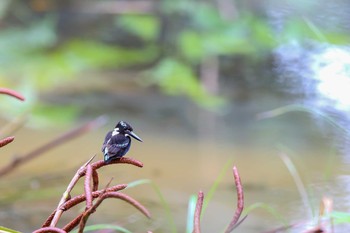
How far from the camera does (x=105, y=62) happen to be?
2.08m

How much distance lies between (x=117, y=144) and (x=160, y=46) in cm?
178

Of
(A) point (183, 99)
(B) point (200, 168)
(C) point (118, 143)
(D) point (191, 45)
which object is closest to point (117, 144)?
(C) point (118, 143)

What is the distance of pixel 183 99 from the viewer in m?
1.74

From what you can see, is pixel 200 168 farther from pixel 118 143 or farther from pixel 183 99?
pixel 118 143

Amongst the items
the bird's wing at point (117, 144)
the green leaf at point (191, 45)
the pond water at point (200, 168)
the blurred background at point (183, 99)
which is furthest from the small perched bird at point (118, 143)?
the green leaf at point (191, 45)

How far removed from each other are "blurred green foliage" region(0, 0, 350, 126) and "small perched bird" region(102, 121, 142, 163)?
1.22 metres

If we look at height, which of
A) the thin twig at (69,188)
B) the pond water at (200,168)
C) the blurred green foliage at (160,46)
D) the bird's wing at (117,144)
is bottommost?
the thin twig at (69,188)

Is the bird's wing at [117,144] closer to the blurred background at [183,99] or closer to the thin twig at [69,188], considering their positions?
the thin twig at [69,188]

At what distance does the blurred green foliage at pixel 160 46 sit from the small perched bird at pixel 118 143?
1219 mm

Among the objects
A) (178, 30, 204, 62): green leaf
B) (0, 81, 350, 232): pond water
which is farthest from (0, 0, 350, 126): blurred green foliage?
(0, 81, 350, 232): pond water

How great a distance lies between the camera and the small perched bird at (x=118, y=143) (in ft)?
1.51

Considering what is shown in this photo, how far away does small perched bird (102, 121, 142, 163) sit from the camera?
46cm

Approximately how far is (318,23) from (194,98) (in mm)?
522

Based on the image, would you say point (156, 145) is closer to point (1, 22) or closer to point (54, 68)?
point (54, 68)
